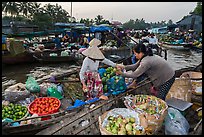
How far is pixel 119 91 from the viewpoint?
10.7ft

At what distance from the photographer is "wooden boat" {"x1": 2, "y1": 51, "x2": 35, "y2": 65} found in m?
9.68

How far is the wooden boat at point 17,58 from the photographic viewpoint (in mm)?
9680

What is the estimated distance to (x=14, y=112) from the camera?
119 inches

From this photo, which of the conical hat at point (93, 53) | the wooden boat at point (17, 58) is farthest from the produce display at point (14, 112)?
the wooden boat at point (17, 58)

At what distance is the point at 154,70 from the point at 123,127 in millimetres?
1401

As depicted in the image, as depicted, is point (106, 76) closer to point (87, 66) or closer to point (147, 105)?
point (87, 66)

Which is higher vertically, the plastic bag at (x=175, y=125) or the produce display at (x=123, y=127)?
the produce display at (x=123, y=127)

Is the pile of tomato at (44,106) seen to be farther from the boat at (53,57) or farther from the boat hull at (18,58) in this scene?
the boat hull at (18,58)

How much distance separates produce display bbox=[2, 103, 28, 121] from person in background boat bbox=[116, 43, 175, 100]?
6.07 feet

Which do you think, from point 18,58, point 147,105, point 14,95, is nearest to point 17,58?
point 18,58

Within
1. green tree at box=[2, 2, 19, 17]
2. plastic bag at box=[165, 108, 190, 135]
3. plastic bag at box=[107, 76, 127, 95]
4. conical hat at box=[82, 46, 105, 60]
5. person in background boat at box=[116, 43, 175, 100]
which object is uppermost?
green tree at box=[2, 2, 19, 17]

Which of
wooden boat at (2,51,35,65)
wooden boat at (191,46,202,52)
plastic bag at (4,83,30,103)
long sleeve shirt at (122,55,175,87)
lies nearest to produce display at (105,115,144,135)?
long sleeve shirt at (122,55,175,87)

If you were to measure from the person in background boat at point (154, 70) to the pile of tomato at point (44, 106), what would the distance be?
4.39 feet

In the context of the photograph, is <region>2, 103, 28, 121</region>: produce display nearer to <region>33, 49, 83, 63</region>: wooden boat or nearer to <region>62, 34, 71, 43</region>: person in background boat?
<region>33, 49, 83, 63</region>: wooden boat
